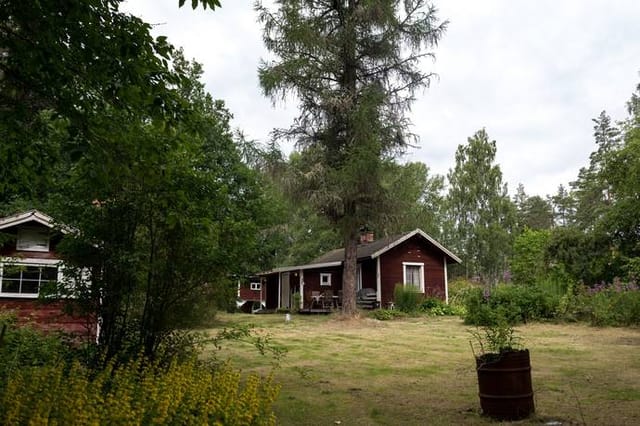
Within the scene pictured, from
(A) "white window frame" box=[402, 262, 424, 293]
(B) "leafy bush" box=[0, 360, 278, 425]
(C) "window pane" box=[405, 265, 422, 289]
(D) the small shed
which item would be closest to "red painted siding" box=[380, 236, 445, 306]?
(D) the small shed

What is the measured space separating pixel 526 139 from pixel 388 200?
22.6 m

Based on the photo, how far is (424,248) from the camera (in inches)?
998

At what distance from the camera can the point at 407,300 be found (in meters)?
21.3

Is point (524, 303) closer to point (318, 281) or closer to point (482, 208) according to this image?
point (318, 281)

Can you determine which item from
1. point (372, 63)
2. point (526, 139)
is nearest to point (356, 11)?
point (372, 63)

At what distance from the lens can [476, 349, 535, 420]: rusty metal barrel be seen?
5051 millimetres

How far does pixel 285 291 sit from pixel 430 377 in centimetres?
2240

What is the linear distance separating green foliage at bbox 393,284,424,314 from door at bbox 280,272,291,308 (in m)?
8.87

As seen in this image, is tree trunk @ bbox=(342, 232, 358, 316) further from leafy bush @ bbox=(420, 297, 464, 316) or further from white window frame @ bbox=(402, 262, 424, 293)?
white window frame @ bbox=(402, 262, 424, 293)

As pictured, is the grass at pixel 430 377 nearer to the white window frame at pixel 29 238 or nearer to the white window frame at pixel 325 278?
the white window frame at pixel 29 238

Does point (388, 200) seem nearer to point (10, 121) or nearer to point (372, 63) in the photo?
point (372, 63)

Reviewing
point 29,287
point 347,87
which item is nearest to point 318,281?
point 347,87

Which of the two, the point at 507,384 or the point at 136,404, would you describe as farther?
the point at 507,384

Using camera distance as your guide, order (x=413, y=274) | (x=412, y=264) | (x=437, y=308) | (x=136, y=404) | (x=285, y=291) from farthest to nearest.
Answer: (x=285, y=291) → (x=413, y=274) → (x=412, y=264) → (x=437, y=308) → (x=136, y=404)
